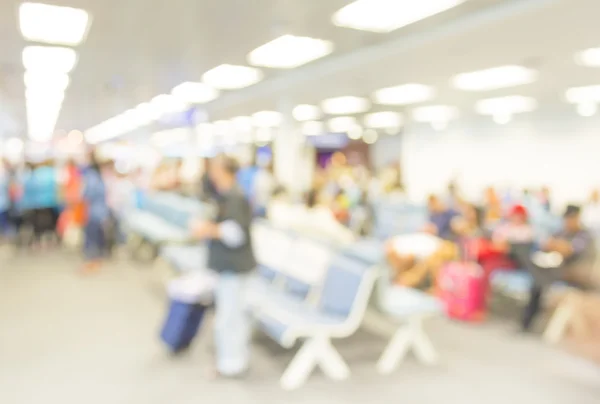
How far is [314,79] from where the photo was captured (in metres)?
9.33

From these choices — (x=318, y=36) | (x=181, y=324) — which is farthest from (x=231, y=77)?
(x=181, y=324)

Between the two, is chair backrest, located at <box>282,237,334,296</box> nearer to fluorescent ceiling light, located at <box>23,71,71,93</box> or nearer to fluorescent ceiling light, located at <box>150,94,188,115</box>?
fluorescent ceiling light, located at <box>23,71,71,93</box>

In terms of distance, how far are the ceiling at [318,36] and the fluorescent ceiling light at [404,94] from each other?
1.60 ft

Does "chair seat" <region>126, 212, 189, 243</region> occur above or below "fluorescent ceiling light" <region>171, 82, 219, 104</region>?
below

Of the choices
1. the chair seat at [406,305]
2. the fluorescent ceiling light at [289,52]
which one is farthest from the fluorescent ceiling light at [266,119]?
the chair seat at [406,305]

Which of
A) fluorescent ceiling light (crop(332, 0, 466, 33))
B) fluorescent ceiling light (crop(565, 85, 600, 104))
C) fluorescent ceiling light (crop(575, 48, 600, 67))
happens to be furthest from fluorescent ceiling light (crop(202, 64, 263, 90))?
fluorescent ceiling light (crop(565, 85, 600, 104))

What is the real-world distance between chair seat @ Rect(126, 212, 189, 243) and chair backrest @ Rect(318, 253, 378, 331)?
136 inches

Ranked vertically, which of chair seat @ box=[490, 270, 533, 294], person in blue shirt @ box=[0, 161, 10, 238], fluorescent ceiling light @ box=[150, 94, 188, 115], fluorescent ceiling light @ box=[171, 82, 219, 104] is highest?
fluorescent ceiling light @ box=[171, 82, 219, 104]

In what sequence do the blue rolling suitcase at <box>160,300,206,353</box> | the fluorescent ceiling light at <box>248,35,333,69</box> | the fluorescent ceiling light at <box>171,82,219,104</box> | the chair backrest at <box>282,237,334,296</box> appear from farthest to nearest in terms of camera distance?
the fluorescent ceiling light at <box>171,82,219,104</box>, the fluorescent ceiling light at <box>248,35,333,69</box>, the chair backrest at <box>282,237,334,296</box>, the blue rolling suitcase at <box>160,300,206,353</box>

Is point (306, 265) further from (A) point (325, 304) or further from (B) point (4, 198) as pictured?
(B) point (4, 198)

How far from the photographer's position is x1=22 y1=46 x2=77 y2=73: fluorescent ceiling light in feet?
25.1

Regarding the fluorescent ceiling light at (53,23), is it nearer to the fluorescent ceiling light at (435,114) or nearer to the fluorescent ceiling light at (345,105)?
the fluorescent ceiling light at (345,105)

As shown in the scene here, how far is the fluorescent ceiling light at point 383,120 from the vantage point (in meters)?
16.9

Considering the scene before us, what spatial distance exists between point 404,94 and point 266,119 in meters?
7.28
